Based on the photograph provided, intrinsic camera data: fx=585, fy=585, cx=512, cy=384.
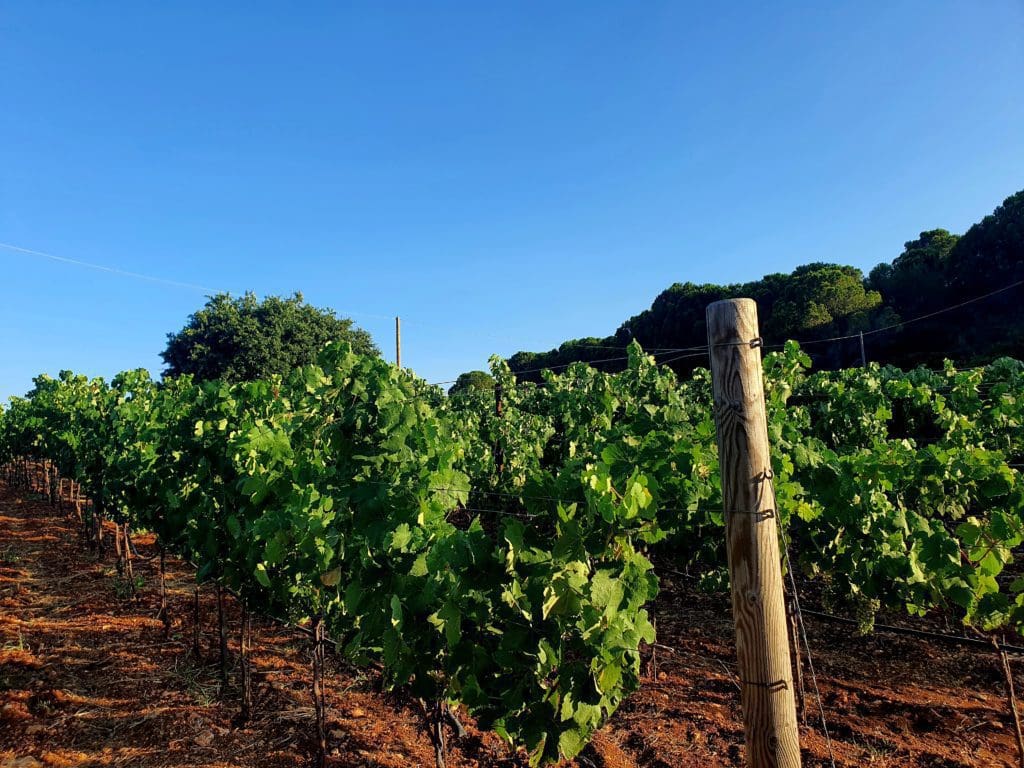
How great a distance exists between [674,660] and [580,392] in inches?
171

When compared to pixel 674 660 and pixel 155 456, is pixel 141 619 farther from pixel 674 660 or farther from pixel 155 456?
pixel 674 660

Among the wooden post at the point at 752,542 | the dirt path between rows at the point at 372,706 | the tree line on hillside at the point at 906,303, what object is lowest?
the dirt path between rows at the point at 372,706

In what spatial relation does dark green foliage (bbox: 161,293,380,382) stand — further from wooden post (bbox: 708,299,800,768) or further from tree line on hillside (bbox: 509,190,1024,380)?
wooden post (bbox: 708,299,800,768)

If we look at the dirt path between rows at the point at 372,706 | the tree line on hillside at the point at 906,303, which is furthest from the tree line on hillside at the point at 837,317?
the dirt path between rows at the point at 372,706

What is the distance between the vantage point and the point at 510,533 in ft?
8.25

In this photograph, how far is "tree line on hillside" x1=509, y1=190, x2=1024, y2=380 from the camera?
24453mm

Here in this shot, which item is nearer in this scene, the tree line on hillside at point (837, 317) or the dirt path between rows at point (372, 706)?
the dirt path between rows at point (372, 706)

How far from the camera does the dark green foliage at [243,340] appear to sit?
104 feet

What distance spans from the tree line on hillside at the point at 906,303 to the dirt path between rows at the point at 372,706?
50.5 ft

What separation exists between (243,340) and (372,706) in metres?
30.6

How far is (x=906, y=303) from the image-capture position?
2948 centimetres

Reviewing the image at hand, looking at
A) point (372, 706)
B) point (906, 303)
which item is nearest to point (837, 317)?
point (906, 303)

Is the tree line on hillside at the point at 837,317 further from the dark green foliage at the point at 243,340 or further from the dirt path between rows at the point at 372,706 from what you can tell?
the dirt path between rows at the point at 372,706

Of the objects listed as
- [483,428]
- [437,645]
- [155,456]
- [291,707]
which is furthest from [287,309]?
[437,645]
